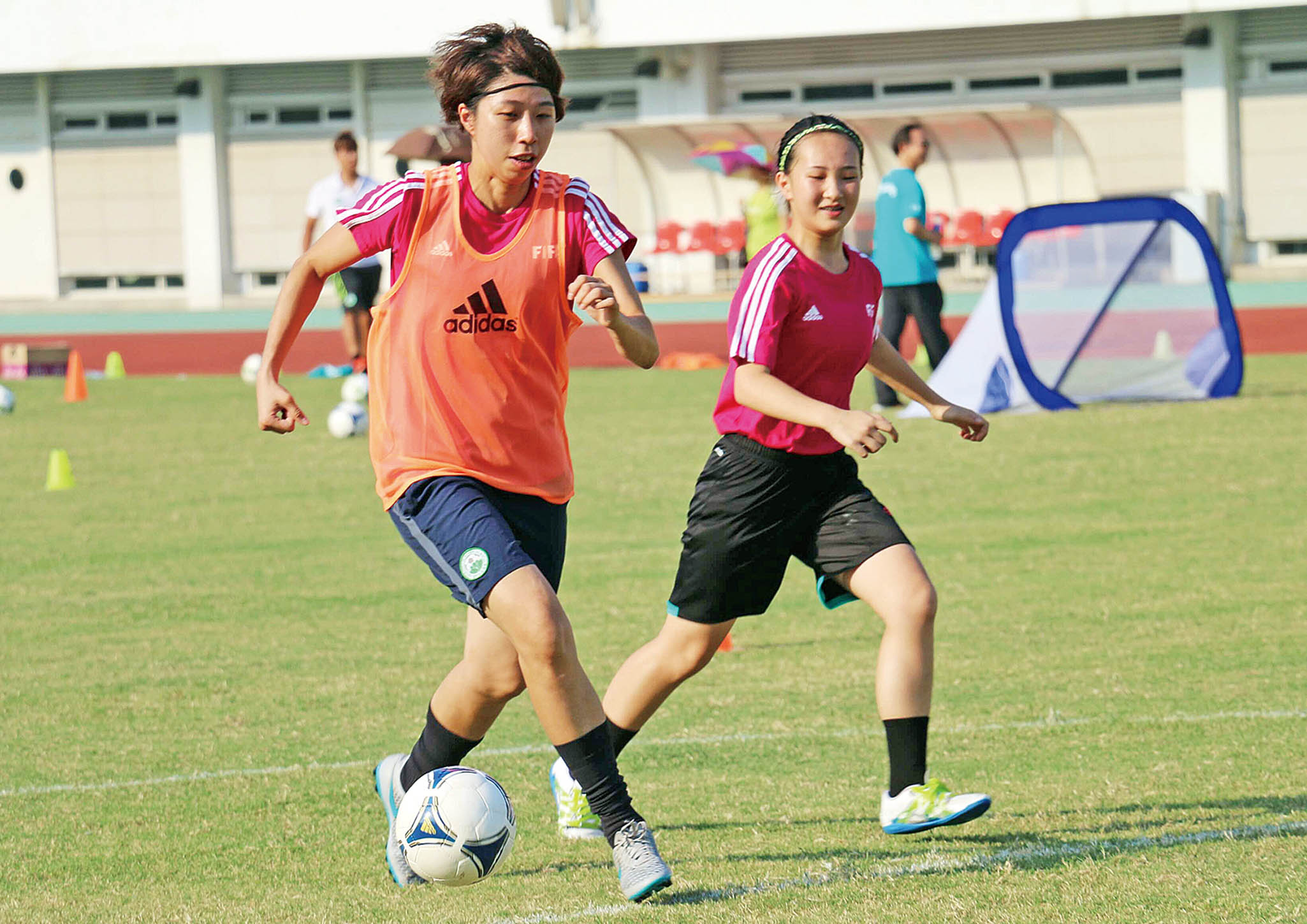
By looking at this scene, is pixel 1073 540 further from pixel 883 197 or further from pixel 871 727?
pixel 883 197

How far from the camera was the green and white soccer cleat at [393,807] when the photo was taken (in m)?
4.13

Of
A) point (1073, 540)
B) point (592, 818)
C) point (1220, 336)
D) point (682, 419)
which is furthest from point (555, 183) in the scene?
point (1220, 336)

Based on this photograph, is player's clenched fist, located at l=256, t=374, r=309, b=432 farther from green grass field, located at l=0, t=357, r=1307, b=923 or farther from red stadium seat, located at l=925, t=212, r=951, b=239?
red stadium seat, located at l=925, t=212, r=951, b=239

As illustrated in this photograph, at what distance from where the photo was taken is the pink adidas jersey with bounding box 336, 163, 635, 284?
4113 mm

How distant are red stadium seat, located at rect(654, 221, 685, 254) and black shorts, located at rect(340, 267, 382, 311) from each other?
43.2 feet

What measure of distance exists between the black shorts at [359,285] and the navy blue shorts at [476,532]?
12898mm

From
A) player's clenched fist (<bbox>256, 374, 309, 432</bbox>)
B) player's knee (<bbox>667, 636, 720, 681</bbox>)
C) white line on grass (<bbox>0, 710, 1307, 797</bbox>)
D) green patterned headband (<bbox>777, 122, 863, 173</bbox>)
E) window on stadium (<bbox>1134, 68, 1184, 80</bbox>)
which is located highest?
window on stadium (<bbox>1134, 68, 1184, 80</bbox>)

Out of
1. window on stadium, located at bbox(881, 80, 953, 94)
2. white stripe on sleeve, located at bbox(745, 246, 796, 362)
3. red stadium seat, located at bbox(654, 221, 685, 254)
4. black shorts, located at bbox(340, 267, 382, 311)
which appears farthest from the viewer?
window on stadium, located at bbox(881, 80, 953, 94)

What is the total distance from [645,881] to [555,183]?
64.9 inches

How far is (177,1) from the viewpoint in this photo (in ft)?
106

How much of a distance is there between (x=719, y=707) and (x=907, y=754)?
1716mm

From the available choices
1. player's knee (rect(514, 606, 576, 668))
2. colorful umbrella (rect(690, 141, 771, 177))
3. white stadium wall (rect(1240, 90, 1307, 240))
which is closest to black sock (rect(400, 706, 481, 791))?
player's knee (rect(514, 606, 576, 668))

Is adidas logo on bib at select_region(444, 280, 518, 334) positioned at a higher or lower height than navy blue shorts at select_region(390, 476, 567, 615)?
higher

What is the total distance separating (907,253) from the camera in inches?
539
